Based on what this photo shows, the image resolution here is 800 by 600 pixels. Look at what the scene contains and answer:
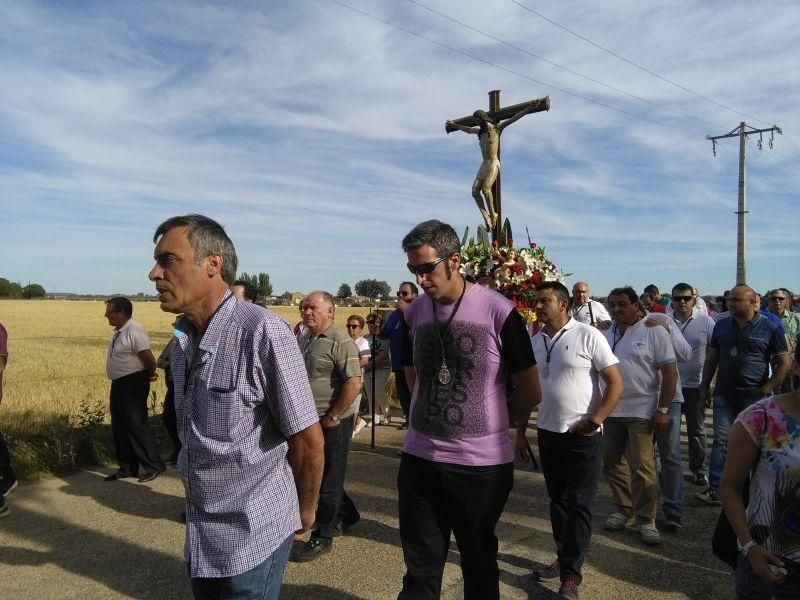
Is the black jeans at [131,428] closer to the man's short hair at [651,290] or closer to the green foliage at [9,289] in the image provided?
the man's short hair at [651,290]

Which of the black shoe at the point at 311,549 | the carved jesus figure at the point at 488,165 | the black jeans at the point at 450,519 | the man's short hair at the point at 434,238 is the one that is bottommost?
the black shoe at the point at 311,549

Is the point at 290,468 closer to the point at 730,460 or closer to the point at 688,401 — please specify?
the point at 730,460

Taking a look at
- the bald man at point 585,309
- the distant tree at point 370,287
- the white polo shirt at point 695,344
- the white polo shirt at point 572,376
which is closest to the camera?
the white polo shirt at point 572,376

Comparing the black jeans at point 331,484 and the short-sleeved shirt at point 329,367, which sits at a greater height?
the short-sleeved shirt at point 329,367

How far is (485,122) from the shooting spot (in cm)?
845

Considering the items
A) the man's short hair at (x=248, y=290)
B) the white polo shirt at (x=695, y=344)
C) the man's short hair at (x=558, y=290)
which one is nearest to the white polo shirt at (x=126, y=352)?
the man's short hair at (x=248, y=290)

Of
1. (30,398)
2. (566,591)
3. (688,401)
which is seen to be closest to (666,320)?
(688,401)

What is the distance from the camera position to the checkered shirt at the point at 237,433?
2.00 m

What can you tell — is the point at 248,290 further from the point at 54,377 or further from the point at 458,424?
the point at 54,377

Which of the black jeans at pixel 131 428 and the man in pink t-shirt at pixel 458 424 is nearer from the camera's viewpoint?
the man in pink t-shirt at pixel 458 424

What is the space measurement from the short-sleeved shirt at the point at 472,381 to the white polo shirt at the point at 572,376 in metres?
1.09

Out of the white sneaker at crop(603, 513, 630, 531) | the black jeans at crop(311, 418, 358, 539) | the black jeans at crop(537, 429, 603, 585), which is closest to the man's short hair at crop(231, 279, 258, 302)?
the black jeans at crop(311, 418, 358, 539)

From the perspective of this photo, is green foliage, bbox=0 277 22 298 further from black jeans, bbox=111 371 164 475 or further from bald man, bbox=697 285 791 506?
bald man, bbox=697 285 791 506

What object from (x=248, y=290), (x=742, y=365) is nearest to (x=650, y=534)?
(x=742, y=365)
